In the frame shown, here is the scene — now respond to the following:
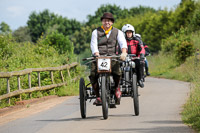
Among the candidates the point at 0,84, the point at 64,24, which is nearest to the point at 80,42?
the point at 64,24

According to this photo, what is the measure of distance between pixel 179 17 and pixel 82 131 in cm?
4188

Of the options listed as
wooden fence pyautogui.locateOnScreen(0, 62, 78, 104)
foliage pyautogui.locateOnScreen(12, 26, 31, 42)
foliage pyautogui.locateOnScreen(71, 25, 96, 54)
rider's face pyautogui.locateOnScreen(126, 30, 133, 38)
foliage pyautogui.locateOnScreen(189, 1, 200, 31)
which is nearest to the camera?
wooden fence pyautogui.locateOnScreen(0, 62, 78, 104)

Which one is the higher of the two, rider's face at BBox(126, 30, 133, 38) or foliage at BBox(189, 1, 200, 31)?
foliage at BBox(189, 1, 200, 31)

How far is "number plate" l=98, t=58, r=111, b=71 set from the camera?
9688 mm

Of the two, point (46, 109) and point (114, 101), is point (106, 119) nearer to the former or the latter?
point (114, 101)

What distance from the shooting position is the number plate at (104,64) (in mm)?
9688

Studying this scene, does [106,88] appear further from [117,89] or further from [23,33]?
[23,33]

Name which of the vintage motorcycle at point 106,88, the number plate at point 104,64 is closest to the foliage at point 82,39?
the vintage motorcycle at point 106,88

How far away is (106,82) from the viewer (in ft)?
32.6

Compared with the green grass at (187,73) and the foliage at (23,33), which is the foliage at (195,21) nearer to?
the green grass at (187,73)

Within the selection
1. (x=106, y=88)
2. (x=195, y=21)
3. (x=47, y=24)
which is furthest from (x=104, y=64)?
(x=47, y=24)

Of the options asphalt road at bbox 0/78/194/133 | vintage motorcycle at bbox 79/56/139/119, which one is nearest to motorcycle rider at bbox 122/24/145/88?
asphalt road at bbox 0/78/194/133

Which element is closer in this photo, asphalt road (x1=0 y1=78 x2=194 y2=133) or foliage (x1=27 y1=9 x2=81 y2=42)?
asphalt road (x1=0 y1=78 x2=194 y2=133)

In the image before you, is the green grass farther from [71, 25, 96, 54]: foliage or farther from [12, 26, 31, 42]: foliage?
[12, 26, 31, 42]: foliage
